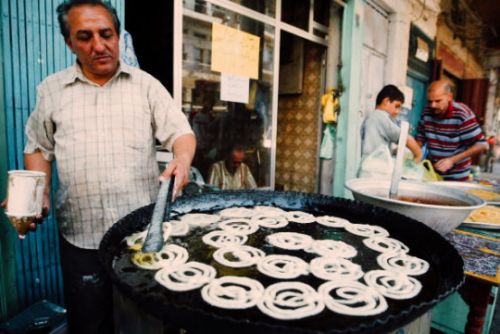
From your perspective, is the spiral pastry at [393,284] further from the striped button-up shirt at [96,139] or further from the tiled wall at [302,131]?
the tiled wall at [302,131]

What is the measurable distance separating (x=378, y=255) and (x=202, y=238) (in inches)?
35.6

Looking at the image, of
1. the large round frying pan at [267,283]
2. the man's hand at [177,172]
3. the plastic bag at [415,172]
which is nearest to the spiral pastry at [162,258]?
the large round frying pan at [267,283]

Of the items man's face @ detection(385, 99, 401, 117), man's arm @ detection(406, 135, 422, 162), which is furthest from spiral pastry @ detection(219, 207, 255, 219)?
man's face @ detection(385, 99, 401, 117)

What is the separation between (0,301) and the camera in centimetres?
217

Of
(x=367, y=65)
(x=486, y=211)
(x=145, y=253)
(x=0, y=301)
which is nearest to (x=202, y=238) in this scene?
(x=145, y=253)

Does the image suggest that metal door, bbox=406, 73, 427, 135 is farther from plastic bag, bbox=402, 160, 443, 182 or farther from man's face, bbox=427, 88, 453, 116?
plastic bag, bbox=402, 160, 443, 182

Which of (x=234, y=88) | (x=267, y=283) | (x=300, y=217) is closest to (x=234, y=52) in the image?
(x=234, y=88)

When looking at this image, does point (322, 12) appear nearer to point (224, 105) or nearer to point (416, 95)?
point (224, 105)

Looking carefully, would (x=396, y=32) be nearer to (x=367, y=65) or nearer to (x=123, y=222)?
(x=367, y=65)

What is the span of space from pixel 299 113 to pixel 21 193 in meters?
5.44

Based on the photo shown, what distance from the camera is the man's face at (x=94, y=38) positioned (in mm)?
1704

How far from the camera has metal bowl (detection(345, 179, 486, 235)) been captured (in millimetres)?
1534

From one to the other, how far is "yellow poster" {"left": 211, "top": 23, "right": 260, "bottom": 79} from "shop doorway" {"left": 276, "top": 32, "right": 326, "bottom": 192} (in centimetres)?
202

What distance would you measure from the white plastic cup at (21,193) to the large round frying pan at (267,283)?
0.37 m
